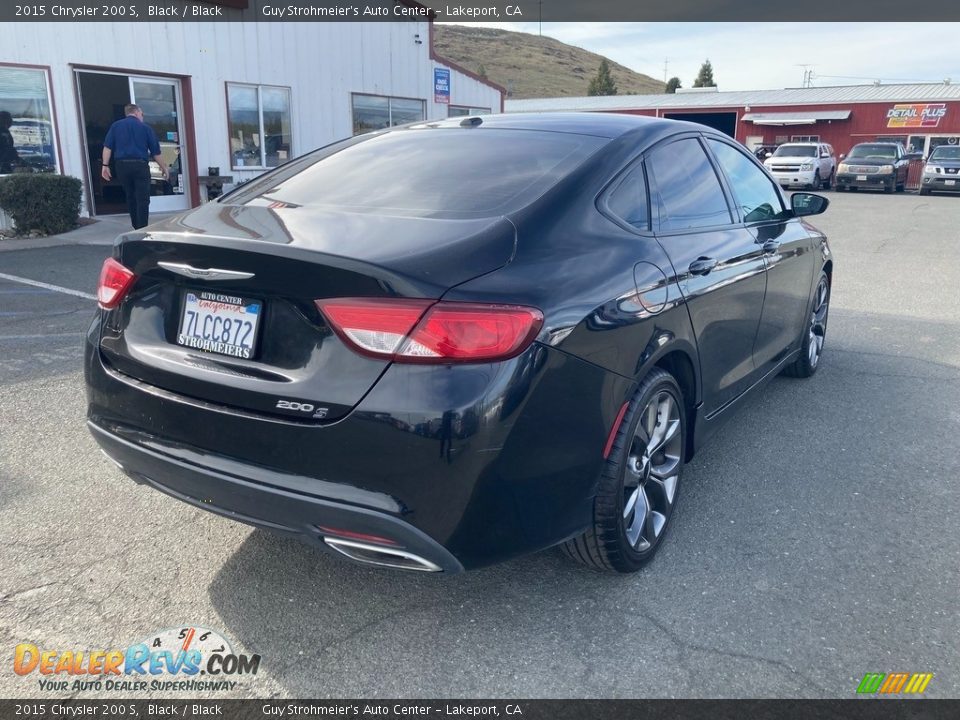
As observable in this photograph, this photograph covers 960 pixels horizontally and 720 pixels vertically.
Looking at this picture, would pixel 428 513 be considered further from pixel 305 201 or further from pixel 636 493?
pixel 305 201

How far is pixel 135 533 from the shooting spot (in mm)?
3238

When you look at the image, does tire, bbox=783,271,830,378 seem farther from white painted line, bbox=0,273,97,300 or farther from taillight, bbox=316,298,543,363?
white painted line, bbox=0,273,97,300

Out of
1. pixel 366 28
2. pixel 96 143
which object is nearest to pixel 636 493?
pixel 96 143

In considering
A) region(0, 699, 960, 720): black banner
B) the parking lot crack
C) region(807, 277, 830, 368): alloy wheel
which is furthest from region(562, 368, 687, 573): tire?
region(807, 277, 830, 368): alloy wheel

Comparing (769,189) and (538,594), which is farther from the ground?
(769,189)

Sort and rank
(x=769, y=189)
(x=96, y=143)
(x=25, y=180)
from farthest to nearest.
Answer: (x=96, y=143) → (x=25, y=180) → (x=769, y=189)

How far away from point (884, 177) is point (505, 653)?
1194 inches

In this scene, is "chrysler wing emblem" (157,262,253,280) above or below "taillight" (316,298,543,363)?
above

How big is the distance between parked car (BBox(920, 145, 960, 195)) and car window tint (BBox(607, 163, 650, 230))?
29.2m

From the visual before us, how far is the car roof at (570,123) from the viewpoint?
3398 mm

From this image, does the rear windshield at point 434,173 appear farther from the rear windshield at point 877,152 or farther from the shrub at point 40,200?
the rear windshield at point 877,152

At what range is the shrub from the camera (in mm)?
11219

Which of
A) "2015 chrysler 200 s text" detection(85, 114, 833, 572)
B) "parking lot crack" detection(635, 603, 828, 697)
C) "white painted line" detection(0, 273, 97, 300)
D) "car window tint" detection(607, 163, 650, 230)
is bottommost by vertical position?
"white painted line" detection(0, 273, 97, 300)

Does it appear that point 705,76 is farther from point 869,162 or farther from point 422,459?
point 422,459
